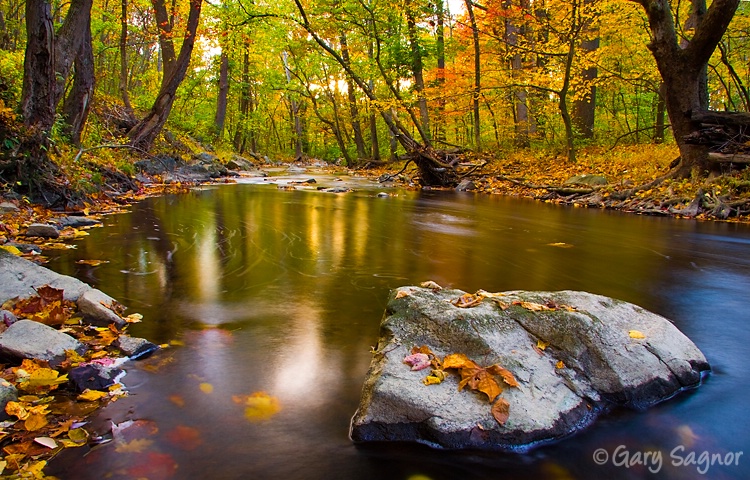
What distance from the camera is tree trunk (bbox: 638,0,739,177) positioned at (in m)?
9.99

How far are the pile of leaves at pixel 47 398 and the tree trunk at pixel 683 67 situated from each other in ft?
38.9

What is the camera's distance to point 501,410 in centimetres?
217

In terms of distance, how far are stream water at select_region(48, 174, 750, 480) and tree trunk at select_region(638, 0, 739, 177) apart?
89.8 inches

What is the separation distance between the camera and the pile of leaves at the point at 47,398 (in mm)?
1938

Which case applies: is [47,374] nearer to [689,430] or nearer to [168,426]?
[168,426]

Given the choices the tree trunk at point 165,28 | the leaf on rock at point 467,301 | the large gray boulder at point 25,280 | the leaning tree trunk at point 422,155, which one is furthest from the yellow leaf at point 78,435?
the leaning tree trunk at point 422,155

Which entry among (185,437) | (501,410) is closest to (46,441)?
(185,437)

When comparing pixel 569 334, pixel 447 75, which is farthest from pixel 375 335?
pixel 447 75

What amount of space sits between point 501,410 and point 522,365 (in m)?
0.35

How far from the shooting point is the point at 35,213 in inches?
269

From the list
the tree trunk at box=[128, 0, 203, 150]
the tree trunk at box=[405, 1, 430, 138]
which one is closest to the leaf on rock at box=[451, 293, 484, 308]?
the tree trunk at box=[128, 0, 203, 150]

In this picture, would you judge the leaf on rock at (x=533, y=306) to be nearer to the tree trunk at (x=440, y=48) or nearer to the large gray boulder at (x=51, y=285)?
the large gray boulder at (x=51, y=285)

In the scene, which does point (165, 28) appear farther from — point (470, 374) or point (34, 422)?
point (470, 374)

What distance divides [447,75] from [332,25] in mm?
5385
